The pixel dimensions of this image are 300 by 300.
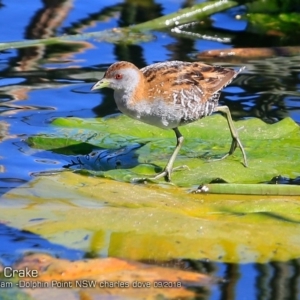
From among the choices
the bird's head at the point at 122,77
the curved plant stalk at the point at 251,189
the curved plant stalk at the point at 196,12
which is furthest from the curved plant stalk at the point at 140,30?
the curved plant stalk at the point at 251,189

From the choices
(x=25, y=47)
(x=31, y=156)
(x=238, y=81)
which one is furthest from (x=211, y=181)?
(x=25, y=47)

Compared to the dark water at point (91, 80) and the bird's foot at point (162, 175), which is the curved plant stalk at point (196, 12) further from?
the bird's foot at point (162, 175)

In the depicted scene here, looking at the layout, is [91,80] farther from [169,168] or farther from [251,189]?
[251,189]

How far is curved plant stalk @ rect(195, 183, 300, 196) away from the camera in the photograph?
452 centimetres

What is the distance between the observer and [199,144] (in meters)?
5.39

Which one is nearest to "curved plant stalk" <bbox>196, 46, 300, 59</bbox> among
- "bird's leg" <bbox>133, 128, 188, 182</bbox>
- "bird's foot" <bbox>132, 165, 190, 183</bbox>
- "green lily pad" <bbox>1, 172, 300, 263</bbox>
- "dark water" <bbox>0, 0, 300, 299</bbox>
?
→ "dark water" <bbox>0, 0, 300, 299</bbox>

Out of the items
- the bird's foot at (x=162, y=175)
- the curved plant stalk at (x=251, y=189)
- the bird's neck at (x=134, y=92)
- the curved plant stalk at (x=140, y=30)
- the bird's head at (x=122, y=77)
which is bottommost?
the bird's foot at (x=162, y=175)

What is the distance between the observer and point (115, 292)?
354cm

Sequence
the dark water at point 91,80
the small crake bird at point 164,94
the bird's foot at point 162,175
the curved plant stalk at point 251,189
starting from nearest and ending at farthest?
the dark water at point 91,80 < the curved plant stalk at point 251,189 < the bird's foot at point 162,175 < the small crake bird at point 164,94

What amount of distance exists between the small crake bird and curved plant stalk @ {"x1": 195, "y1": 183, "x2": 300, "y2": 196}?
53 cm

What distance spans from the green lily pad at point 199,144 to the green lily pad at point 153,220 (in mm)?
236

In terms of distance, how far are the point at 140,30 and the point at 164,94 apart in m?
2.84

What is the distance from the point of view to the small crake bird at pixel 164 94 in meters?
5.19

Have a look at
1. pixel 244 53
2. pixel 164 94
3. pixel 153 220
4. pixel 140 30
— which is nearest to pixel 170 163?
pixel 164 94
